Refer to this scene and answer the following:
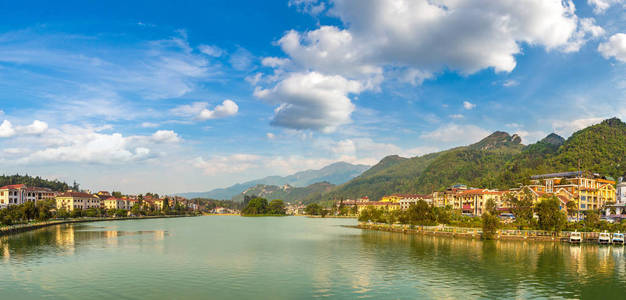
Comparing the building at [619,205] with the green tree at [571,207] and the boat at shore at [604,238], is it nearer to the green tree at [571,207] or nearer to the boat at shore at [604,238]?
the green tree at [571,207]

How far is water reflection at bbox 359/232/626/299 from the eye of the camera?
3538 cm

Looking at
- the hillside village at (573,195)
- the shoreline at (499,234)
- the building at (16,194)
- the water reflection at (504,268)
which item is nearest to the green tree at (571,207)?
the hillside village at (573,195)

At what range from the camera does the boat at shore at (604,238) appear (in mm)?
68625

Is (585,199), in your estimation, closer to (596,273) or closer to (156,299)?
(596,273)

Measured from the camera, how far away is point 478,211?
137625mm

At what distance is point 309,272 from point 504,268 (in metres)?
21.6

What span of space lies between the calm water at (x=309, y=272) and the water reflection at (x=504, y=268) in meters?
0.11

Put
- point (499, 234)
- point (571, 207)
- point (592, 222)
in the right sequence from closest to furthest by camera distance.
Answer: point (499, 234) < point (592, 222) < point (571, 207)

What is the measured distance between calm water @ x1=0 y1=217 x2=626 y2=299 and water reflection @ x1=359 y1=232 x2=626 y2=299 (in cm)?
11

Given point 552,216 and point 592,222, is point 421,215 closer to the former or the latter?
point 552,216

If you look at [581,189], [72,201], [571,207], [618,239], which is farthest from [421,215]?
[72,201]

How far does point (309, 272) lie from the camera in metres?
42.8

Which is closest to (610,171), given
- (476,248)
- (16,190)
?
(476,248)

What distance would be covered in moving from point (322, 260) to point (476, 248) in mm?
27066
